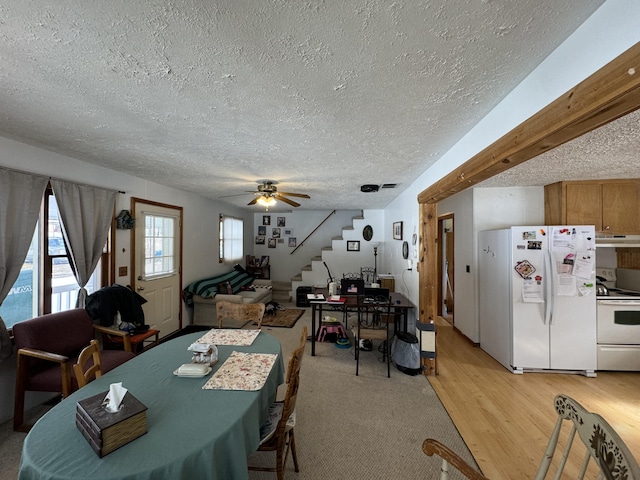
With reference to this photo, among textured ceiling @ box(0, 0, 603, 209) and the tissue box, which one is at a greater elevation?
textured ceiling @ box(0, 0, 603, 209)

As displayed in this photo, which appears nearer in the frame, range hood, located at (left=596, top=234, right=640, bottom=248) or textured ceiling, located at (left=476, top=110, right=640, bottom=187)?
textured ceiling, located at (left=476, top=110, right=640, bottom=187)

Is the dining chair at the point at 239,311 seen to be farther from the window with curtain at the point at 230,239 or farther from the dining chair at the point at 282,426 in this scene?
the window with curtain at the point at 230,239

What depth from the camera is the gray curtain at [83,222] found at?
255 centimetres

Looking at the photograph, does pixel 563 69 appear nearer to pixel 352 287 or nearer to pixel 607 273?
pixel 352 287

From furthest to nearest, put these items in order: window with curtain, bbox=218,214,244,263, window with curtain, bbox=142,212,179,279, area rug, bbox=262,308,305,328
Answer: window with curtain, bbox=218,214,244,263, area rug, bbox=262,308,305,328, window with curtain, bbox=142,212,179,279

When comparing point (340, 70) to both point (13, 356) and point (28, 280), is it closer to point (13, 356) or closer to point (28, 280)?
point (28, 280)

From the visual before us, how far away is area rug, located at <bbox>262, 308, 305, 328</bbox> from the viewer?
15.4 ft

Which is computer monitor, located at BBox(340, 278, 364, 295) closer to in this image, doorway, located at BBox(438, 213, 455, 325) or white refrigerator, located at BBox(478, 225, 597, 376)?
white refrigerator, located at BBox(478, 225, 597, 376)

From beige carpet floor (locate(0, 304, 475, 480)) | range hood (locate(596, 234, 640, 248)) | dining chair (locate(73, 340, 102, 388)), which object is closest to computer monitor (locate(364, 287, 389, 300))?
beige carpet floor (locate(0, 304, 475, 480))

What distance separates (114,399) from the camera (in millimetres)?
1089

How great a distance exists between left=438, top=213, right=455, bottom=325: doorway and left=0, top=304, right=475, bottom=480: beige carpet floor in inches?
108

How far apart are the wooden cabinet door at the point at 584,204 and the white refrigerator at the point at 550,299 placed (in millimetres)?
386

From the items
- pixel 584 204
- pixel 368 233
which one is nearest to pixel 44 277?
pixel 368 233

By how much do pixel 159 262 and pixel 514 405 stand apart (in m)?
4.66
